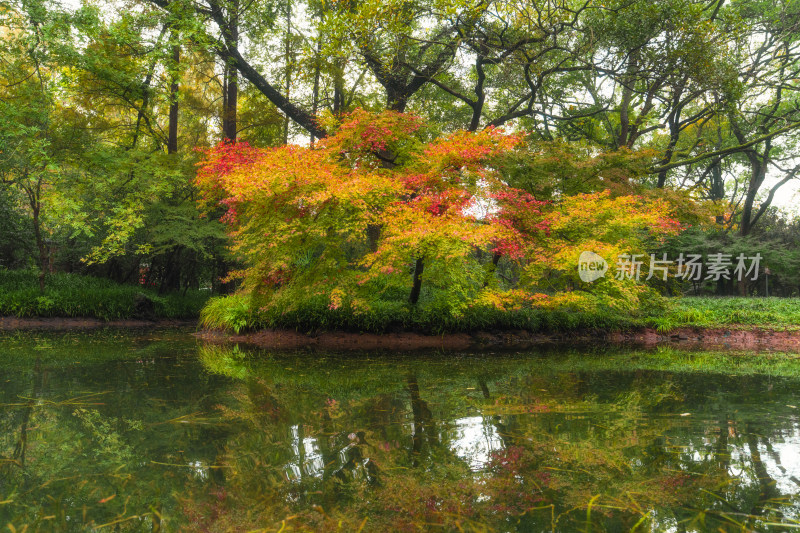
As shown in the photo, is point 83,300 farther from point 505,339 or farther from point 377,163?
point 505,339

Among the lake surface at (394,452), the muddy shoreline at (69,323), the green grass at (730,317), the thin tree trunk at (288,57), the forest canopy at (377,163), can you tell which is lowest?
the muddy shoreline at (69,323)

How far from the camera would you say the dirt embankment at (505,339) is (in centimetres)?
771

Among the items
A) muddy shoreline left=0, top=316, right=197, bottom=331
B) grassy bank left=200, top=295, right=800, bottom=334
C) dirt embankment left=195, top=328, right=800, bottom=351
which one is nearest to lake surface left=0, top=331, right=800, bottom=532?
dirt embankment left=195, top=328, right=800, bottom=351

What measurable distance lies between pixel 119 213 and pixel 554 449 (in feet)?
32.2

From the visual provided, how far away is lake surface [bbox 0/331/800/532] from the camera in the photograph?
5.35 feet

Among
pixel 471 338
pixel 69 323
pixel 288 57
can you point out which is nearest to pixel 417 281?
pixel 471 338

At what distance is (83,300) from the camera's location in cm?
1002

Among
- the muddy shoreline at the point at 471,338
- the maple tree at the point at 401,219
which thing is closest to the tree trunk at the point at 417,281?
the maple tree at the point at 401,219

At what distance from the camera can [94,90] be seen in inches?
392

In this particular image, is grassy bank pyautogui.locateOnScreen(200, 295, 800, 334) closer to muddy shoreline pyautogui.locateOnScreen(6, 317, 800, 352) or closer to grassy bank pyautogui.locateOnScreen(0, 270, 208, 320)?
muddy shoreline pyautogui.locateOnScreen(6, 317, 800, 352)

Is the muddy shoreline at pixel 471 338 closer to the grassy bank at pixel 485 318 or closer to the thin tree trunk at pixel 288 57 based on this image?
the grassy bank at pixel 485 318

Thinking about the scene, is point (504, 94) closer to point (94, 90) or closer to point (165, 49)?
point (165, 49)

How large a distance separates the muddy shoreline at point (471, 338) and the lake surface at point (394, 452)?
316 centimetres

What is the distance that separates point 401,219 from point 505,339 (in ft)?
10.7
